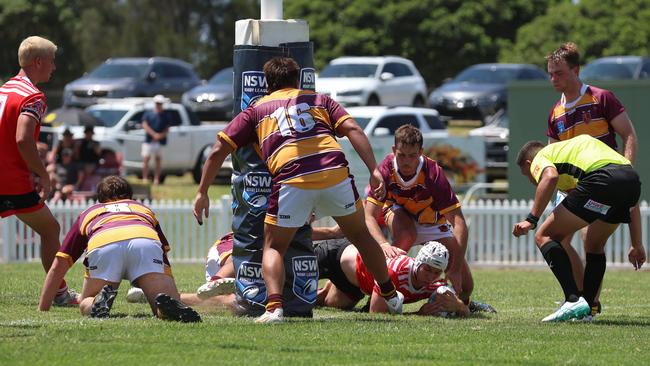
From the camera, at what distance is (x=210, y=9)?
7350 centimetres

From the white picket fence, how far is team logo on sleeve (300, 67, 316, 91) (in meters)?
8.26

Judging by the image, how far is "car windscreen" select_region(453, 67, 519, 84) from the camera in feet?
123

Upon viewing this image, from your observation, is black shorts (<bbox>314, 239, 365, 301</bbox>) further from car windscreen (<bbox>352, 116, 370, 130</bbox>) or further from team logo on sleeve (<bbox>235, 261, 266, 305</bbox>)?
car windscreen (<bbox>352, 116, 370, 130</bbox>)

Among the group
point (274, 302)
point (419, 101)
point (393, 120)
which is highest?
point (274, 302)

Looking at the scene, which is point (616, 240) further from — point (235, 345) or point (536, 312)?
point (235, 345)

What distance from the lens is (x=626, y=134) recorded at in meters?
10.8

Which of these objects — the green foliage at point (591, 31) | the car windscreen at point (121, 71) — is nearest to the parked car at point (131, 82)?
the car windscreen at point (121, 71)

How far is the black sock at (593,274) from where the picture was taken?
1060 cm

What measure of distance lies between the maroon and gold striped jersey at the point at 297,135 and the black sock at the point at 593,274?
231 centimetres

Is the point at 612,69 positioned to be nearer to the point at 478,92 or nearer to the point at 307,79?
the point at 478,92

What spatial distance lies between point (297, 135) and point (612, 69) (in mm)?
27266

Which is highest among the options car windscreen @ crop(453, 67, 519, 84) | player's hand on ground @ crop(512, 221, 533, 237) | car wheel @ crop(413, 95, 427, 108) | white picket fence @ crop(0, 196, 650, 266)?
player's hand on ground @ crop(512, 221, 533, 237)

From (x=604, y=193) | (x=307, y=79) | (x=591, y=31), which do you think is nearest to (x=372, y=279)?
(x=307, y=79)

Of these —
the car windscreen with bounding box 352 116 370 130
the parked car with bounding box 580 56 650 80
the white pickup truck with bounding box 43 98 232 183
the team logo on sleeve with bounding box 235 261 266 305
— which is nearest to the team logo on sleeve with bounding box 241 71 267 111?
the team logo on sleeve with bounding box 235 261 266 305
